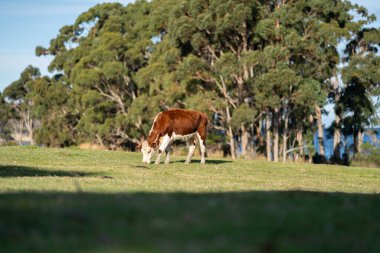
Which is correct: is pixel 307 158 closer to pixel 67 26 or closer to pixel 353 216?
pixel 67 26

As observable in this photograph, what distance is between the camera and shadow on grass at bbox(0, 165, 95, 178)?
19594 millimetres

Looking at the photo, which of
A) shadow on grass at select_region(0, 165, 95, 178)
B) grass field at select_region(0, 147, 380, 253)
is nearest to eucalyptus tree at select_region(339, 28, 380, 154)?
shadow on grass at select_region(0, 165, 95, 178)

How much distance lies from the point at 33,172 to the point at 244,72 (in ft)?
103

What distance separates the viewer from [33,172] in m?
20.7

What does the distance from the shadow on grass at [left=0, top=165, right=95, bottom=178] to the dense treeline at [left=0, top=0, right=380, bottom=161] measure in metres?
26.4

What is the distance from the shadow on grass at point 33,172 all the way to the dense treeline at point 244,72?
1038 inches

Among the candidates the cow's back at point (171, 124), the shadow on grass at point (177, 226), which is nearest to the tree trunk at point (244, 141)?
the cow's back at point (171, 124)

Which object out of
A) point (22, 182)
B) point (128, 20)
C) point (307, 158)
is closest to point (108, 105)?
point (128, 20)

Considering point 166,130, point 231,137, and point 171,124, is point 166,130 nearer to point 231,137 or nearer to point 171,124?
point 171,124

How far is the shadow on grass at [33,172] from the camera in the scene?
19594mm

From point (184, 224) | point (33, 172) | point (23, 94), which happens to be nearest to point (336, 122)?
point (33, 172)

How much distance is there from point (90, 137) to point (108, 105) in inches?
200

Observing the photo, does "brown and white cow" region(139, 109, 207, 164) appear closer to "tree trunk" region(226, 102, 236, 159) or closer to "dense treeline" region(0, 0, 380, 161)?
"dense treeline" region(0, 0, 380, 161)

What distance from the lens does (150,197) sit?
10633 millimetres
